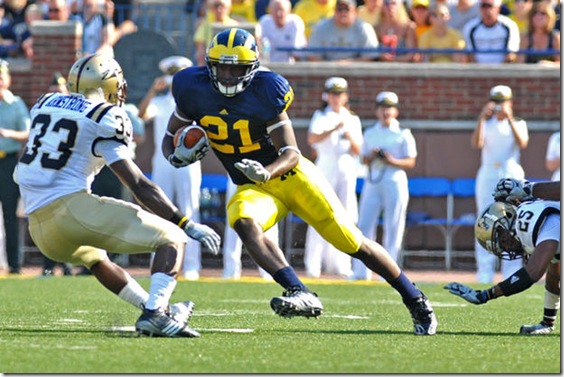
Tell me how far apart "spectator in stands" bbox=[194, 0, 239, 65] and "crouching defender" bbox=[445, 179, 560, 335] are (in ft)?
24.0

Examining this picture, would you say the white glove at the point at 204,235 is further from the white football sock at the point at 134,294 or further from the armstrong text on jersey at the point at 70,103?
the armstrong text on jersey at the point at 70,103

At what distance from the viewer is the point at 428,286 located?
12164 mm

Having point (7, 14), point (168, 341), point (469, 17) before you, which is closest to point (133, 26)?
point (7, 14)

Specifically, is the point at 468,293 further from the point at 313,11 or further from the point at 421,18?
the point at 313,11

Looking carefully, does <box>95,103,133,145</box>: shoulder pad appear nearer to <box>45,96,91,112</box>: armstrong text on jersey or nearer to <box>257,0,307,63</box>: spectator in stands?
<box>45,96,91,112</box>: armstrong text on jersey

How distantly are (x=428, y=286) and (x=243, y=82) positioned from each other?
17.7 ft

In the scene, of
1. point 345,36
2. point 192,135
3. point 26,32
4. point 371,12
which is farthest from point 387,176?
point 192,135

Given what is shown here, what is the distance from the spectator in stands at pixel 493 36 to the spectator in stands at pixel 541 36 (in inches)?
9.0

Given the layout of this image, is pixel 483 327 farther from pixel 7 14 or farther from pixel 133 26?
pixel 7 14

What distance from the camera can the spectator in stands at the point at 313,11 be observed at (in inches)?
612

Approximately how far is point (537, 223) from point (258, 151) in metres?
1.62

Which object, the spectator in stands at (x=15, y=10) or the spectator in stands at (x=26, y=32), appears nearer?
the spectator in stands at (x=26, y=32)

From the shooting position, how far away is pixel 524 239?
284 inches

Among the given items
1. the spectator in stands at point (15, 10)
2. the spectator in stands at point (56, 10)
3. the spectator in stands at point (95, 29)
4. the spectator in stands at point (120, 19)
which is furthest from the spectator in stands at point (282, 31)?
the spectator in stands at point (15, 10)
